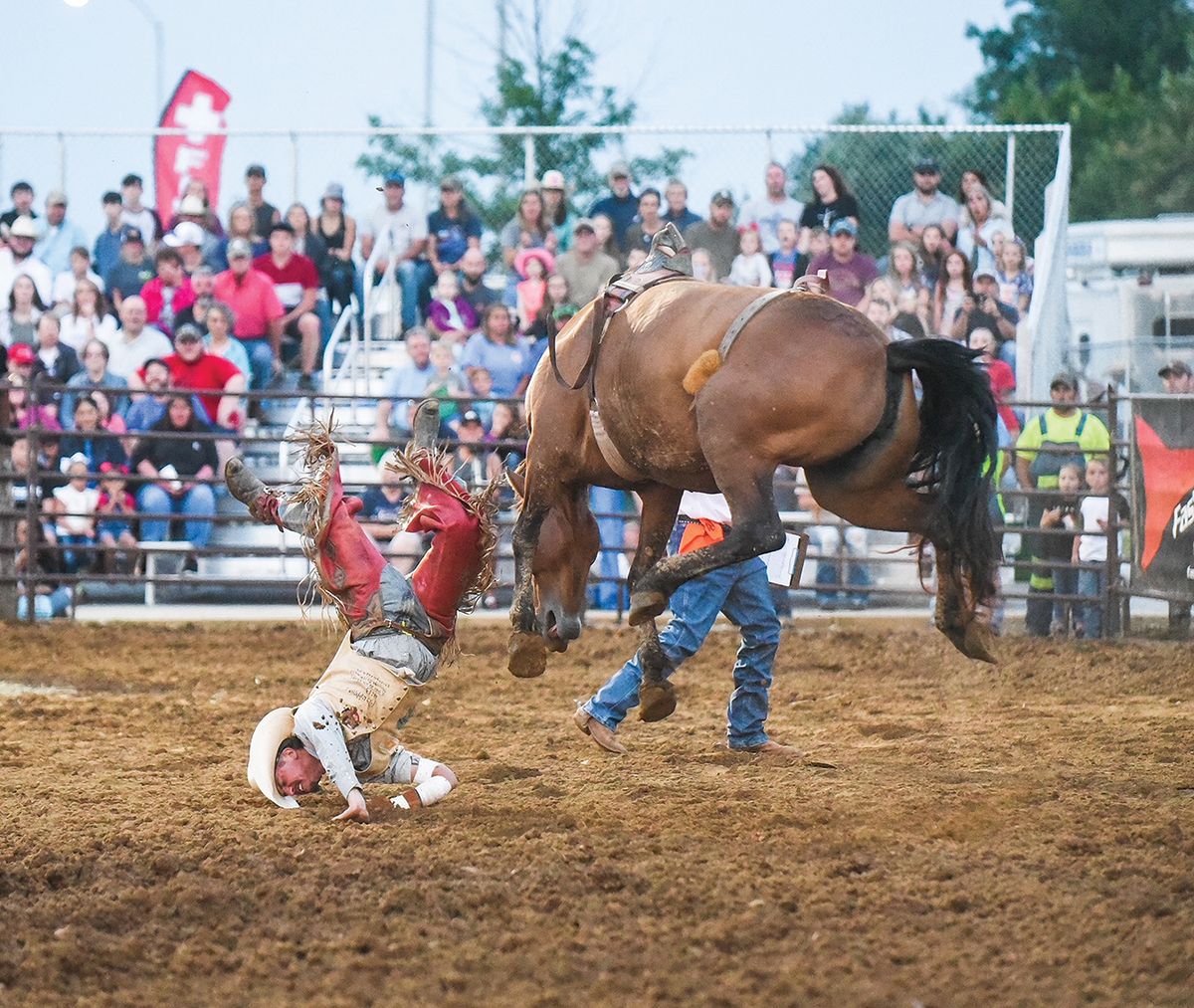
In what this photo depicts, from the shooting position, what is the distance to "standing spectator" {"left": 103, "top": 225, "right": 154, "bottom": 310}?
1315cm

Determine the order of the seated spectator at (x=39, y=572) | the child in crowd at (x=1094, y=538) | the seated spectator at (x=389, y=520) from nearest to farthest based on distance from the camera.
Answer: the child in crowd at (x=1094, y=538) < the seated spectator at (x=39, y=572) < the seated spectator at (x=389, y=520)

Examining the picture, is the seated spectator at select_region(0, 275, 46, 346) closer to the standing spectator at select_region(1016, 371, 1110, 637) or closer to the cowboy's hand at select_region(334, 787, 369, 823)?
the standing spectator at select_region(1016, 371, 1110, 637)

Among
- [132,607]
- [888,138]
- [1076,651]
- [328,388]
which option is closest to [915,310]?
[888,138]

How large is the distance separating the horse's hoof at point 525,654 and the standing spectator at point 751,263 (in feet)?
24.3

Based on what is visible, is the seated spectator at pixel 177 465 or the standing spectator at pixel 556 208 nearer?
the seated spectator at pixel 177 465

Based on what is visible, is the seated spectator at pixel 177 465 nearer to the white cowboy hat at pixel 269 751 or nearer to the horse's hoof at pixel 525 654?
the horse's hoof at pixel 525 654

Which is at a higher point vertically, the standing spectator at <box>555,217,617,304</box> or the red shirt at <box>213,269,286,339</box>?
the standing spectator at <box>555,217,617,304</box>

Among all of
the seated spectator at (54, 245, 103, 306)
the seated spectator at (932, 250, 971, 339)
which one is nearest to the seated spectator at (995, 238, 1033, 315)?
the seated spectator at (932, 250, 971, 339)

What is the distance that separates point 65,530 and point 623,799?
7.44m

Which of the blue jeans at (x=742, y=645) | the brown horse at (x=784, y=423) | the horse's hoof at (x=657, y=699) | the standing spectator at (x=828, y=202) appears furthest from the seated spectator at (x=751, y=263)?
the horse's hoof at (x=657, y=699)

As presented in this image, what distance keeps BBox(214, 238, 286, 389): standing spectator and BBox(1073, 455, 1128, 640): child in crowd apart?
6259 mm

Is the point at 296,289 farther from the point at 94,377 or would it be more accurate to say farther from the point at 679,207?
the point at 679,207

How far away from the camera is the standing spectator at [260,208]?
43.5 ft

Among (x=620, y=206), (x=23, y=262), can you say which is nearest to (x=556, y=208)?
(x=620, y=206)
